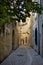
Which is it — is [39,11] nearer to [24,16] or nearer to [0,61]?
[24,16]

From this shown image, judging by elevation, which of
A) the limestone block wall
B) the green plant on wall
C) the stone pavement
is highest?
the green plant on wall

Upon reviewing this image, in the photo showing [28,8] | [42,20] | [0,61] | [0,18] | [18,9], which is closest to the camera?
[0,18]

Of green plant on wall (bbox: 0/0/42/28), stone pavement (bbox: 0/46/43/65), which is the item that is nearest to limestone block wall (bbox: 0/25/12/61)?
stone pavement (bbox: 0/46/43/65)

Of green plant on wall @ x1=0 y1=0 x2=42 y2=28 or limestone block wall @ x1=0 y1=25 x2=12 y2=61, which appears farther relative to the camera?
limestone block wall @ x1=0 y1=25 x2=12 y2=61

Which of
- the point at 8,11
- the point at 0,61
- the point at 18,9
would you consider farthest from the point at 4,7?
the point at 0,61

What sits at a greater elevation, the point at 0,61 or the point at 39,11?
the point at 39,11

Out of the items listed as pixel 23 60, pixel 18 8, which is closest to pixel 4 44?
pixel 23 60

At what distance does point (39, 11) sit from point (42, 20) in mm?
7777

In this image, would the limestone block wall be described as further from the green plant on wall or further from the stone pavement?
the green plant on wall

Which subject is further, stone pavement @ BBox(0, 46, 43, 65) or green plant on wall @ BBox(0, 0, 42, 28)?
stone pavement @ BBox(0, 46, 43, 65)

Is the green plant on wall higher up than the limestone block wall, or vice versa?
the green plant on wall

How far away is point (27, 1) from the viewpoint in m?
5.75

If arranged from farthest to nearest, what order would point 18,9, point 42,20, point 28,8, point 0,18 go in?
point 42,20
point 18,9
point 28,8
point 0,18

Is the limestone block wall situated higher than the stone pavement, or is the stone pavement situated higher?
the limestone block wall
